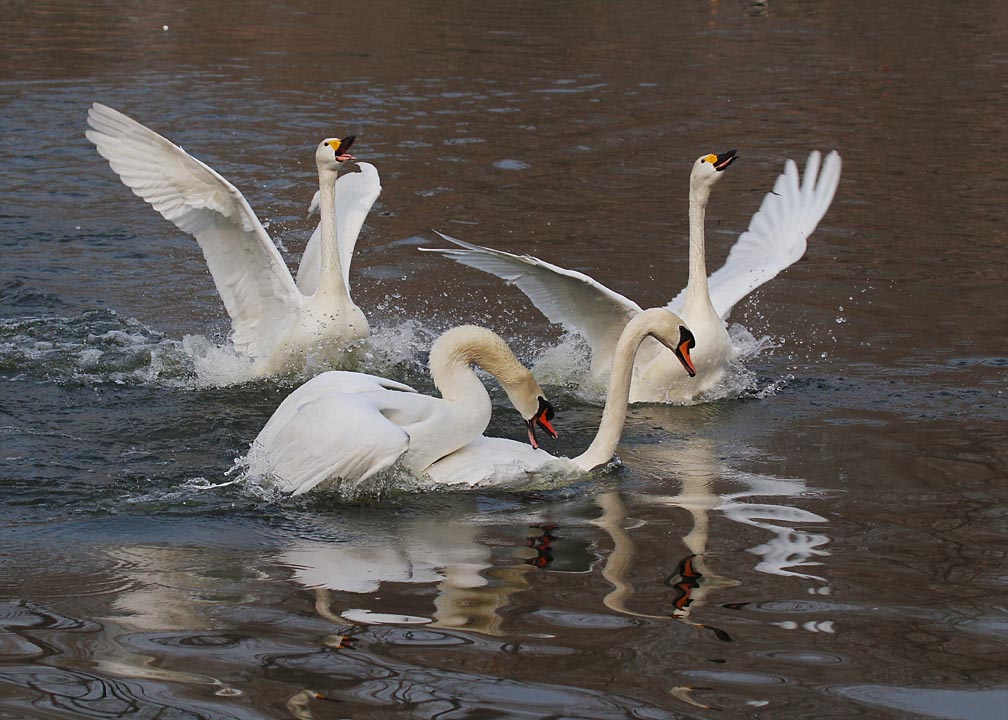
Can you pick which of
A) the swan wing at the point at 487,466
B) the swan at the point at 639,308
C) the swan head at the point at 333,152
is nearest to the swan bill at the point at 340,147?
the swan head at the point at 333,152

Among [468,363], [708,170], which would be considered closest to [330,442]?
[468,363]

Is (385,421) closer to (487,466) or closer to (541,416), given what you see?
(487,466)

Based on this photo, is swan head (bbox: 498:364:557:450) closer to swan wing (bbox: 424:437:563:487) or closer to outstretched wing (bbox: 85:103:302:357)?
swan wing (bbox: 424:437:563:487)

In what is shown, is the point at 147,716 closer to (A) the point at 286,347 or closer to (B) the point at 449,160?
(A) the point at 286,347

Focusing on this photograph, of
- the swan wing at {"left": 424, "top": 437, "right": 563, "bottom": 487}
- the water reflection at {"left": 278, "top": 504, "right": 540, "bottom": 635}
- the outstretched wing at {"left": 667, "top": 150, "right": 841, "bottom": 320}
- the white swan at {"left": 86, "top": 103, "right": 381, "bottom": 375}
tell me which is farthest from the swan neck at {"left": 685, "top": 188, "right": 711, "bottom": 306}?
the water reflection at {"left": 278, "top": 504, "right": 540, "bottom": 635}

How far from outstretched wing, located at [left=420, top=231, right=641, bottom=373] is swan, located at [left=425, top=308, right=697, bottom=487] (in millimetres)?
1124

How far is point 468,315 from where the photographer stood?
10109mm

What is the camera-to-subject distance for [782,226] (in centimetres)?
997

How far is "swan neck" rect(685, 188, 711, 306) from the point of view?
27.8ft

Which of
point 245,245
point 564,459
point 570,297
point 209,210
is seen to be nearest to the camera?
point 564,459

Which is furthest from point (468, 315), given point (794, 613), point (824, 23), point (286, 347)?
point (824, 23)

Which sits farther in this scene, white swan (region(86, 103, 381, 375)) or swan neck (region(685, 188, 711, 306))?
white swan (region(86, 103, 381, 375))

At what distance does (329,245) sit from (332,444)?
3004 millimetres

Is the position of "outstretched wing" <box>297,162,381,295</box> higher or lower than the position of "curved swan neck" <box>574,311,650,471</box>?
higher
